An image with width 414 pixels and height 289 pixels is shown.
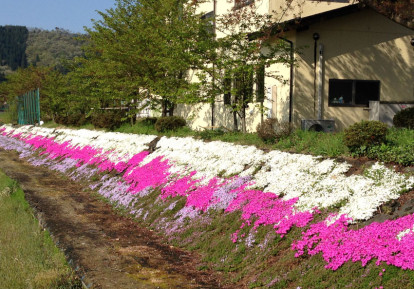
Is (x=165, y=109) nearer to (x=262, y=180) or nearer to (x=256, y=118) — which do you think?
(x=256, y=118)

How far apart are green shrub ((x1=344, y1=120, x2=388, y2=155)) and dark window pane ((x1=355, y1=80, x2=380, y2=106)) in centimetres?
921

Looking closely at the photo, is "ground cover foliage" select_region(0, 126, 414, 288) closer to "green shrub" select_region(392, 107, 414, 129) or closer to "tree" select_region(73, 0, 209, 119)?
"green shrub" select_region(392, 107, 414, 129)

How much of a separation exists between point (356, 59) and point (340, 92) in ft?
5.24

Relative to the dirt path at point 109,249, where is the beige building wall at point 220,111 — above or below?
above

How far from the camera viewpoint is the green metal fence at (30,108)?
161ft

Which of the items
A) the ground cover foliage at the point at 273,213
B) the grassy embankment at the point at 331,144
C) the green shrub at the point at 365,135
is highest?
the green shrub at the point at 365,135

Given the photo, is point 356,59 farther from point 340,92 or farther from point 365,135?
point 365,135

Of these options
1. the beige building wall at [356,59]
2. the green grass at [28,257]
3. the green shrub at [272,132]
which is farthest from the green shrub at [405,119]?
the green grass at [28,257]

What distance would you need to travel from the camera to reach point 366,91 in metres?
17.8

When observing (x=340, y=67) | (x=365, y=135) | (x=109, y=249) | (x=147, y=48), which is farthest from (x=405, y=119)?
(x=147, y=48)

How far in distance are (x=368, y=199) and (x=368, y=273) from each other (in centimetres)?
181

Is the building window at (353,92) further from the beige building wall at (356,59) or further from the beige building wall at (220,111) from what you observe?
the beige building wall at (220,111)

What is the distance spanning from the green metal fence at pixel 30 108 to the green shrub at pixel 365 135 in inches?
1731

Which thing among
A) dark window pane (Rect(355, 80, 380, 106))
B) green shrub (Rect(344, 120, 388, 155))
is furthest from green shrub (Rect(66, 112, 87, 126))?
green shrub (Rect(344, 120, 388, 155))
